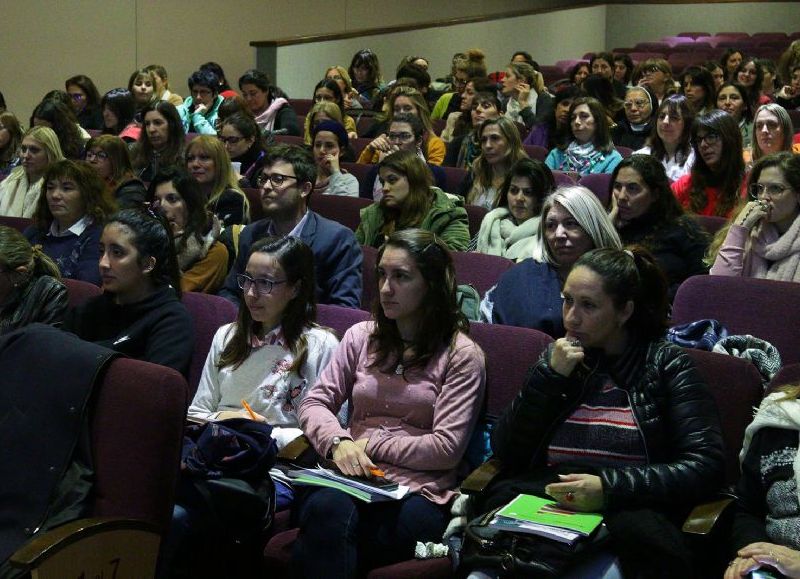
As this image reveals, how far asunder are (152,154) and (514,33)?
7882mm

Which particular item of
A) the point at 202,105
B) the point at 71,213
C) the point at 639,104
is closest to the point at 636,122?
the point at 639,104

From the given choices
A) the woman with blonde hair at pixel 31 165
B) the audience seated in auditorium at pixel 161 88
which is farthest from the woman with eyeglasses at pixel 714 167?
the audience seated in auditorium at pixel 161 88

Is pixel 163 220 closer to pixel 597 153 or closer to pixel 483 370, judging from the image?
pixel 483 370

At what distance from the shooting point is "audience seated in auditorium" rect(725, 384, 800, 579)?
2070mm

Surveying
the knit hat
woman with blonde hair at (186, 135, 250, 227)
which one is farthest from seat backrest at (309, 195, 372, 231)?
the knit hat

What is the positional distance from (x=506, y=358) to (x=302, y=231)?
1.22 m

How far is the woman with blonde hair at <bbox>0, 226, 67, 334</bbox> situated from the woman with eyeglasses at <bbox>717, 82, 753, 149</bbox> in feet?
12.8

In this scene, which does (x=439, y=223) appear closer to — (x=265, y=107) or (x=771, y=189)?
(x=771, y=189)

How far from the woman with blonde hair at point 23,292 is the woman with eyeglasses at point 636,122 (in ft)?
12.1

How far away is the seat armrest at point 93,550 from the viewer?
201 cm

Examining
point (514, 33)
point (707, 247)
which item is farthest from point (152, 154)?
point (514, 33)

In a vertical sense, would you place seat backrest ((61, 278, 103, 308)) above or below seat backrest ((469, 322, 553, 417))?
above

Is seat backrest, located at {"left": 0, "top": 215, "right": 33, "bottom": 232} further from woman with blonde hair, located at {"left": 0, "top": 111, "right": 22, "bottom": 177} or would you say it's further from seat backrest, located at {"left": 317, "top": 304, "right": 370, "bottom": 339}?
seat backrest, located at {"left": 317, "top": 304, "right": 370, "bottom": 339}

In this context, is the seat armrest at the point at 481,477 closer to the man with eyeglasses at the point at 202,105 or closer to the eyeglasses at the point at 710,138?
the eyeglasses at the point at 710,138
